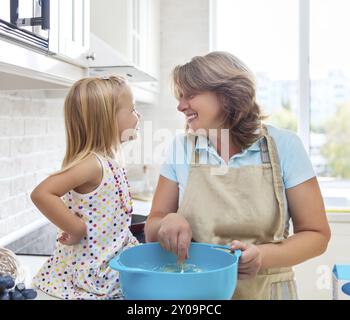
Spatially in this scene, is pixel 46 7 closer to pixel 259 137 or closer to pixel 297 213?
pixel 259 137

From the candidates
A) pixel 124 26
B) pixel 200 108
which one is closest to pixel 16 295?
pixel 200 108

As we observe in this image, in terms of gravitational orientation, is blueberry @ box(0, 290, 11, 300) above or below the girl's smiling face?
below

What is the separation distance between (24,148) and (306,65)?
1.98 metres

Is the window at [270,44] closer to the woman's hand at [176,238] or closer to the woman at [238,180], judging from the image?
the woman at [238,180]

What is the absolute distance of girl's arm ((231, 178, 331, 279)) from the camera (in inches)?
35.9

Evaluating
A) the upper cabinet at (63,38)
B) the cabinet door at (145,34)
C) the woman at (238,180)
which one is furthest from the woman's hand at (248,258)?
the cabinet door at (145,34)

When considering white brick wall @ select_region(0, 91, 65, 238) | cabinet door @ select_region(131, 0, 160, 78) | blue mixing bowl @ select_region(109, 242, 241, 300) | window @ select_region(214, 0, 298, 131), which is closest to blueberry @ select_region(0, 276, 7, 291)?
blue mixing bowl @ select_region(109, 242, 241, 300)

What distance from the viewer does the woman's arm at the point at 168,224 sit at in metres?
0.86

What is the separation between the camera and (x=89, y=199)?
1.16 metres

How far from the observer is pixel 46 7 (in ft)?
3.10

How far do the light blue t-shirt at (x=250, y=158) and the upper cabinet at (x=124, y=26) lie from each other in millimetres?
966

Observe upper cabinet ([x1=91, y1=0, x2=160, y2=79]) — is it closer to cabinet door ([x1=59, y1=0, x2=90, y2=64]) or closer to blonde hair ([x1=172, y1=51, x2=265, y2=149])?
cabinet door ([x1=59, y1=0, x2=90, y2=64])

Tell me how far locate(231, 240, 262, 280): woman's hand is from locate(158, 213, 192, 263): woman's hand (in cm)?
10
